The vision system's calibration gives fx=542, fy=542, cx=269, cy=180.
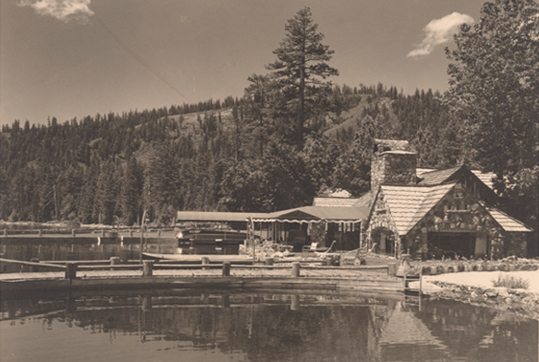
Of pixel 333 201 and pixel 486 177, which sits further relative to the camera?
pixel 333 201

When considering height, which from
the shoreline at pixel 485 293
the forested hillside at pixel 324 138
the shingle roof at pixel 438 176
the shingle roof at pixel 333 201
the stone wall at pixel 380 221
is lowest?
the shoreline at pixel 485 293

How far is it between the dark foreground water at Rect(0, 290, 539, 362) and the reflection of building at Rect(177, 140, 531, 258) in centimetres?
878

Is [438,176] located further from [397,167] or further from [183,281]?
[183,281]

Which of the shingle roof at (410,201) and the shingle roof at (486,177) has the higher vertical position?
the shingle roof at (486,177)

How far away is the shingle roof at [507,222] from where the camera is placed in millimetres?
29516

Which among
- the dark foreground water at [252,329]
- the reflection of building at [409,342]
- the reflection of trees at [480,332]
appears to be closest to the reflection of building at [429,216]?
the dark foreground water at [252,329]

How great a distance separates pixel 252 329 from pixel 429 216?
1539cm

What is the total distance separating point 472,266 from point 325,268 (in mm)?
7261

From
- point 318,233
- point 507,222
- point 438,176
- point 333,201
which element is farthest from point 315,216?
point 507,222

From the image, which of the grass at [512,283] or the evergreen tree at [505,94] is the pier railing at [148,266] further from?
the evergreen tree at [505,94]

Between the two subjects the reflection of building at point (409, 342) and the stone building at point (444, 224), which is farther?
the stone building at point (444, 224)

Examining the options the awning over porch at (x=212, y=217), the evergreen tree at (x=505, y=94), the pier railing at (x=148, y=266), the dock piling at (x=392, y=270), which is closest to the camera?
the pier railing at (x=148, y=266)

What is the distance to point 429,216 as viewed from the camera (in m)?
28.5

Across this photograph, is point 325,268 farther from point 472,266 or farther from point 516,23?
point 516,23
